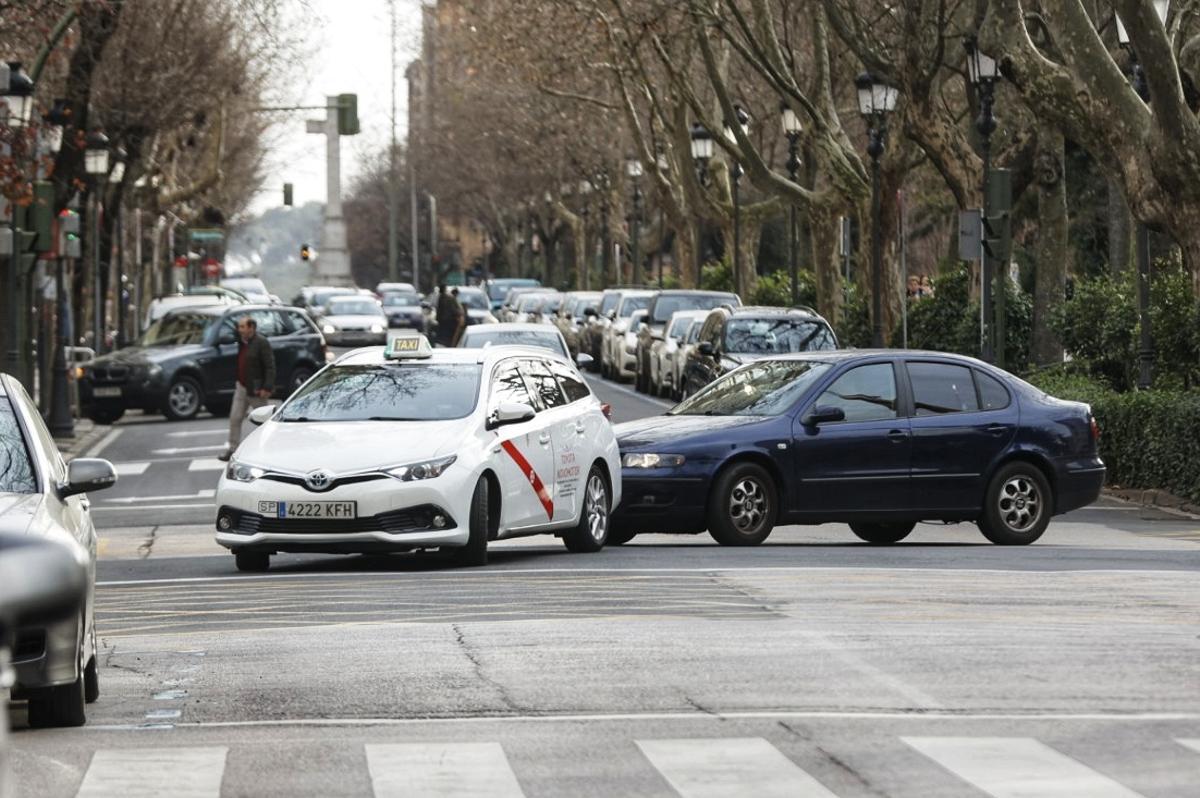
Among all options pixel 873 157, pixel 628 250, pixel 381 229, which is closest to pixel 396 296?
pixel 628 250

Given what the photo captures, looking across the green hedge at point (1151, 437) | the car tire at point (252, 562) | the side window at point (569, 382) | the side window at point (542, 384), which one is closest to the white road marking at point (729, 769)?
the car tire at point (252, 562)

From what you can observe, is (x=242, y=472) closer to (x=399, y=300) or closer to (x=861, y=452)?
(x=861, y=452)

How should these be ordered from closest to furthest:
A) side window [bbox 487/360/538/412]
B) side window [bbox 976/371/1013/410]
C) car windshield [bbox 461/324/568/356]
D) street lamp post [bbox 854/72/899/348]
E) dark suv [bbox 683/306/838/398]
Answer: side window [bbox 487/360/538/412] < side window [bbox 976/371/1013/410] < car windshield [bbox 461/324/568/356] < dark suv [bbox 683/306/838/398] < street lamp post [bbox 854/72/899/348]

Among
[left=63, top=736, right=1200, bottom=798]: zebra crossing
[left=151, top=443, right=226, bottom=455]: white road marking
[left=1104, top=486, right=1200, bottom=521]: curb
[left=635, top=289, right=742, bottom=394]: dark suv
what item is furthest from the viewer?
[left=635, top=289, right=742, bottom=394]: dark suv

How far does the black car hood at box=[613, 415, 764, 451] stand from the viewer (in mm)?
17484

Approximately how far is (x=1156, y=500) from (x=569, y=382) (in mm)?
7562

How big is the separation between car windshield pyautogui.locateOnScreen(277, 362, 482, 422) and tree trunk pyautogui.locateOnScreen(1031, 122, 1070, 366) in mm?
17728

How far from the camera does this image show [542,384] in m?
17.2

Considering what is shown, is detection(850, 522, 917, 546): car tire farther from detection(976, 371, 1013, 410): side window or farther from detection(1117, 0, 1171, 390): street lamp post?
detection(1117, 0, 1171, 390): street lamp post

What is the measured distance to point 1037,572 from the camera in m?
14.6

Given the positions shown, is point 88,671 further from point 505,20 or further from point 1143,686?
point 505,20

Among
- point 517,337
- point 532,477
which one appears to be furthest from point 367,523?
point 517,337

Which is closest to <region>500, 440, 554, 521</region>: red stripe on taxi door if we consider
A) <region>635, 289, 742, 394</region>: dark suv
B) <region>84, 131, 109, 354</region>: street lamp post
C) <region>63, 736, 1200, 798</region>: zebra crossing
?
<region>63, 736, 1200, 798</region>: zebra crossing

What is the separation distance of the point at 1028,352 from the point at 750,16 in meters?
18.1
